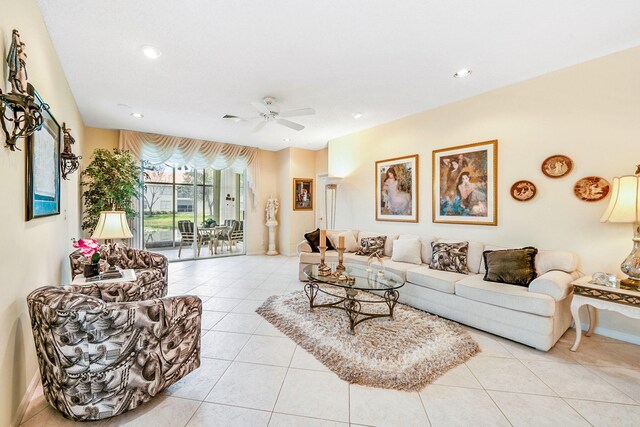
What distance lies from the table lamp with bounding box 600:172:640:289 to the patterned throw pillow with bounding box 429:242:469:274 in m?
1.31

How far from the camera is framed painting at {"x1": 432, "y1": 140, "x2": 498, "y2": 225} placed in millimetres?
3588

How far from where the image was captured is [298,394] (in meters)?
1.91

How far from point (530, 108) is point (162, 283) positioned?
476cm

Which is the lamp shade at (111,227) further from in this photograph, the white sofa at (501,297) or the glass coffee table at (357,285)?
the white sofa at (501,297)

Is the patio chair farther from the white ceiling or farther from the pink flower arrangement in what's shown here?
the pink flower arrangement

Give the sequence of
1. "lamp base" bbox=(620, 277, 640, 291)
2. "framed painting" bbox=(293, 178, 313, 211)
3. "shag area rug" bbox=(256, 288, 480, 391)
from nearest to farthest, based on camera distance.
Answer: "shag area rug" bbox=(256, 288, 480, 391) → "lamp base" bbox=(620, 277, 640, 291) → "framed painting" bbox=(293, 178, 313, 211)

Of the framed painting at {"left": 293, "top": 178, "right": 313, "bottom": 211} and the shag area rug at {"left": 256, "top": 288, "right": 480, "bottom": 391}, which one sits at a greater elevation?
the framed painting at {"left": 293, "top": 178, "right": 313, "bottom": 211}

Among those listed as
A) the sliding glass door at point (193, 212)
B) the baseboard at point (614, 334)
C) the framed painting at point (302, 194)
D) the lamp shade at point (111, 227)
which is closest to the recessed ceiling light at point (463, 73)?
the baseboard at point (614, 334)

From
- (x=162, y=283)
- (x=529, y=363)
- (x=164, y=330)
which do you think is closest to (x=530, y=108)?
(x=529, y=363)

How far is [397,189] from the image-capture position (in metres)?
4.71

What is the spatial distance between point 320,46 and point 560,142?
2.79 meters

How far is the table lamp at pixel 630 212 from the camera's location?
233cm

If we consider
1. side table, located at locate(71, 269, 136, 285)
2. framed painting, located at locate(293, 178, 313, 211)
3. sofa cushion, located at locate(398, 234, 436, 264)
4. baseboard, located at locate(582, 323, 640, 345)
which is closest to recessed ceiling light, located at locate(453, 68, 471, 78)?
sofa cushion, located at locate(398, 234, 436, 264)

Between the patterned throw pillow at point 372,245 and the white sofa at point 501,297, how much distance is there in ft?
2.22
